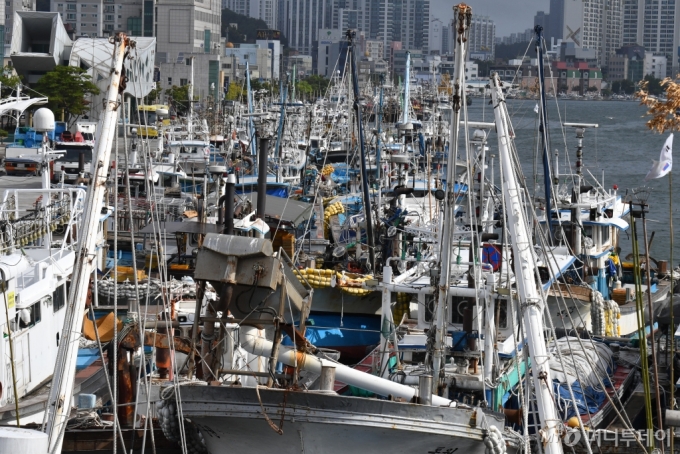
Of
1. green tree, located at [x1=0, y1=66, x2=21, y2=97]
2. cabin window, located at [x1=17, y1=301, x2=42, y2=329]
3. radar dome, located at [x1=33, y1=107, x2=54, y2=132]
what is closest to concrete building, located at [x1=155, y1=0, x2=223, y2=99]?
green tree, located at [x1=0, y1=66, x2=21, y2=97]

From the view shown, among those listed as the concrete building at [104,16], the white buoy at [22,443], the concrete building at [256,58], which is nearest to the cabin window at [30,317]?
the white buoy at [22,443]

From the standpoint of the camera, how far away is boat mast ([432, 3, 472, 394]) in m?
11.4

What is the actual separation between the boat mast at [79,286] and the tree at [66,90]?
49.7 meters

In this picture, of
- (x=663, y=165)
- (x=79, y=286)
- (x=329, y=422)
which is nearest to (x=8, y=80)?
(x=329, y=422)

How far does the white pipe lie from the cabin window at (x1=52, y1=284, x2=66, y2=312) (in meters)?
4.42

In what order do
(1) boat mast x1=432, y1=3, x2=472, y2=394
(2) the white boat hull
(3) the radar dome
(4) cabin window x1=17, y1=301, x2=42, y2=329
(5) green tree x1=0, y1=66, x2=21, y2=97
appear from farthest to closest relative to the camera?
1. (5) green tree x1=0, y1=66, x2=21, y2=97
2. (3) the radar dome
3. (4) cabin window x1=17, y1=301, x2=42, y2=329
4. (1) boat mast x1=432, y1=3, x2=472, y2=394
5. (2) the white boat hull

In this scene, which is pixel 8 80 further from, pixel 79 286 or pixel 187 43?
pixel 79 286

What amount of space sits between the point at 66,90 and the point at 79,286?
51.2 metres

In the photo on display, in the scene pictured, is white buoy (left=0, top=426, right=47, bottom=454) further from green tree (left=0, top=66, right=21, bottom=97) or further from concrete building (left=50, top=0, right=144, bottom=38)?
concrete building (left=50, top=0, right=144, bottom=38)

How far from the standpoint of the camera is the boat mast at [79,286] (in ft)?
29.4

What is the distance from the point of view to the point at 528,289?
10164mm

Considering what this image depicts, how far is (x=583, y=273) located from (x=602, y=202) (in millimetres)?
2348

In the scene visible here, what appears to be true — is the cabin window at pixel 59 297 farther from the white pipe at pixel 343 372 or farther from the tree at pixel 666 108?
the tree at pixel 666 108

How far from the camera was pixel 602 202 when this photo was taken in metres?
24.4
